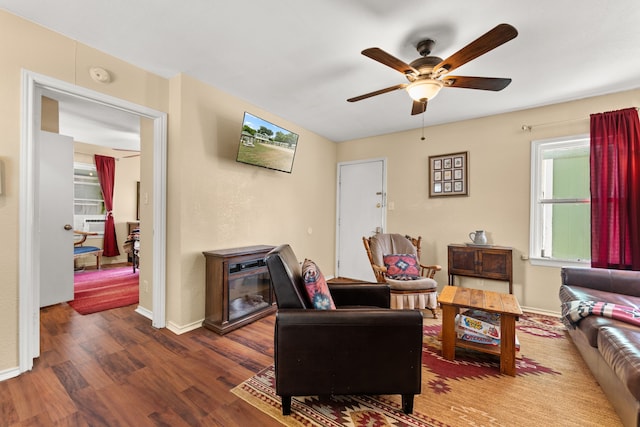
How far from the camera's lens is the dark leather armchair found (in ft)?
4.91

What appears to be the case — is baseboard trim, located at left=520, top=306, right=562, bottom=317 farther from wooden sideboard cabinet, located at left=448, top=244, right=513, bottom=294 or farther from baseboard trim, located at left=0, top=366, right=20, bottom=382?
baseboard trim, located at left=0, top=366, right=20, bottom=382

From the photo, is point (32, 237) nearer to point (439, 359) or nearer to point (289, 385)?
point (289, 385)

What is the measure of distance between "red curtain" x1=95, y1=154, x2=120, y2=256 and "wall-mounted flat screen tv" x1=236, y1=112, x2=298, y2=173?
446 cm

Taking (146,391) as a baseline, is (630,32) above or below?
above

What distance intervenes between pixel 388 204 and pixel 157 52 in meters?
3.53

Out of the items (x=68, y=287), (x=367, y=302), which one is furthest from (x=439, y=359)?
(x=68, y=287)

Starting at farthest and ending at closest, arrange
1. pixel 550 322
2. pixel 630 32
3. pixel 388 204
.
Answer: pixel 388 204 → pixel 550 322 → pixel 630 32

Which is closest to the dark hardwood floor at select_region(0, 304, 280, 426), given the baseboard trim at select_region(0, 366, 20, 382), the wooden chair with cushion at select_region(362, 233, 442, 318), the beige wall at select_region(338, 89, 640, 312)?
the baseboard trim at select_region(0, 366, 20, 382)

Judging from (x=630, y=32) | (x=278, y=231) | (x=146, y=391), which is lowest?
(x=146, y=391)

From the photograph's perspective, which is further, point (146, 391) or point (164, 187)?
point (164, 187)

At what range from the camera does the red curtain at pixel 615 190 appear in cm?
272

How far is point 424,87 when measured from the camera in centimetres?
203

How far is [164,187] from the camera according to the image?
2.70m

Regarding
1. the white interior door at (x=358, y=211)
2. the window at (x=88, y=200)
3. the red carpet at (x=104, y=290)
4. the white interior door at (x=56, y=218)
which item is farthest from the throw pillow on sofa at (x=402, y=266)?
the window at (x=88, y=200)
